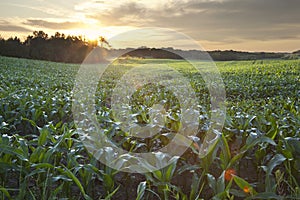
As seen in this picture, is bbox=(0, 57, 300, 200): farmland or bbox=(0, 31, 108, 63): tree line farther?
bbox=(0, 31, 108, 63): tree line

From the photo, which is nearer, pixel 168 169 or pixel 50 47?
pixel 168 169

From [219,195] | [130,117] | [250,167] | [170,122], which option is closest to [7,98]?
[130,117]

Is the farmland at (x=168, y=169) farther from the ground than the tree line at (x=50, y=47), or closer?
closer

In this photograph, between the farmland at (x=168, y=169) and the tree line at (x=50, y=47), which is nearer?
the farmland at (x=168, y=169)

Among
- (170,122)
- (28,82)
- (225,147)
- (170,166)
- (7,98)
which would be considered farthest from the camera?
A: (28,82)

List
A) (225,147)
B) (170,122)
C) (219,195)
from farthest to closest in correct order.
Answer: (170,122) < (225,147) < (219,195)

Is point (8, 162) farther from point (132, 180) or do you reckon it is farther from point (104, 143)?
point (132, 180)

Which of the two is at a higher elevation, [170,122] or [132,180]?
[170,122]

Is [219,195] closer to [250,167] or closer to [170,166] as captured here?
[170,166]

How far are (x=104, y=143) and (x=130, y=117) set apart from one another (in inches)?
41.0

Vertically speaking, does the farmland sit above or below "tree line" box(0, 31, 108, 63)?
below

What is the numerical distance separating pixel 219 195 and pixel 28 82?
37.5ft

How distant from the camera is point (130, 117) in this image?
13.5 ft

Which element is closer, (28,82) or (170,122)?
(170,122)
